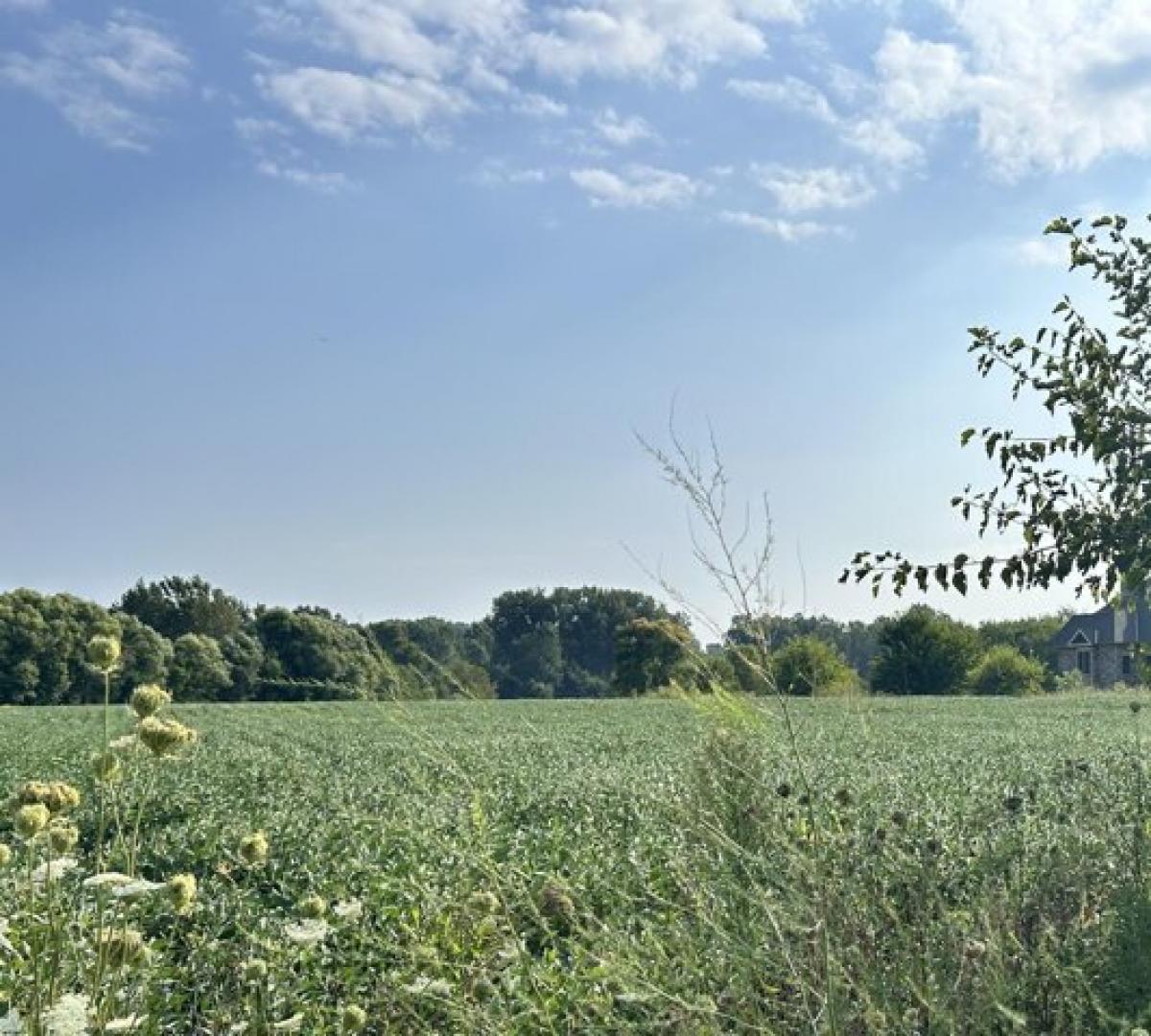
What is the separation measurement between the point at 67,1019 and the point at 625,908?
3579 mm

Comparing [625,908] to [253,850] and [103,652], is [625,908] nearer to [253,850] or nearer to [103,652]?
[253,850]

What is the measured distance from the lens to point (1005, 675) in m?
56.5

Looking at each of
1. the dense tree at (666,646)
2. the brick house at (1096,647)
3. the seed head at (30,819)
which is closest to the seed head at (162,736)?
the seed head at (30,819)

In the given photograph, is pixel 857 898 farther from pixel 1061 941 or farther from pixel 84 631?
pixel 84 631

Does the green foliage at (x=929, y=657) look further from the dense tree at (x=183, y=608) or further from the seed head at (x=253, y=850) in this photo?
the seed head at (x=253, y=850)

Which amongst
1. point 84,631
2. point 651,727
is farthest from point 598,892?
point 84,631

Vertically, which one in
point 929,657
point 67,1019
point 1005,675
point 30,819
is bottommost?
point 67,1019

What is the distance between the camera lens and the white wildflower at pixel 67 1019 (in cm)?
261

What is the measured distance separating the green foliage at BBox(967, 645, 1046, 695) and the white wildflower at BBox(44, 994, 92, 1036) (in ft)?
186

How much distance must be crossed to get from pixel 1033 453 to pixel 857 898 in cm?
223

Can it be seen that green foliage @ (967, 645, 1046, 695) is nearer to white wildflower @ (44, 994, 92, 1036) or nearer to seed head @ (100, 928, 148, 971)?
seed head @ (100, 928, 148, 971)

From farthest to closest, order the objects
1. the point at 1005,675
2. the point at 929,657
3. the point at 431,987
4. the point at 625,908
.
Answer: the point at 929,657 < the point at 1005,675 < the point at 625,908 < the point at 431,987

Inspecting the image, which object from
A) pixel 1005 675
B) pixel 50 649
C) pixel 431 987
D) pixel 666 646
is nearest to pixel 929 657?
pixel 1005 675

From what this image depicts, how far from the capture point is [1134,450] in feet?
16.7
